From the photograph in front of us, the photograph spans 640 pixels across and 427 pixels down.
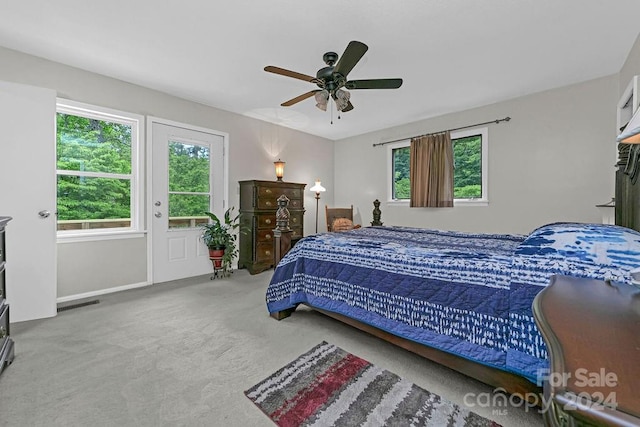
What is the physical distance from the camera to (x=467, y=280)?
154 centimetres

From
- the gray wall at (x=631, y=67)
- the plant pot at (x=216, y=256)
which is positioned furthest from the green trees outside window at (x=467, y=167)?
the plant pot at (x=216, y=256)

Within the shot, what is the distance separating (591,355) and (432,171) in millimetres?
4281

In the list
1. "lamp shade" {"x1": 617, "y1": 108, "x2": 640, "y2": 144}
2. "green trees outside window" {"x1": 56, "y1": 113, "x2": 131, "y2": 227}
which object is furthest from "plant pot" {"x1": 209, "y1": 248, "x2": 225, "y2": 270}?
"lamp shade" {"x1": 617, "y1": 108, "x2": 640, "y2": 144}

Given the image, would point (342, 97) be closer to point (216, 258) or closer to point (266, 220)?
point (266, 220)

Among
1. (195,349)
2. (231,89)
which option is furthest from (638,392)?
(231,89)

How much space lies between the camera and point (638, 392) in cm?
40

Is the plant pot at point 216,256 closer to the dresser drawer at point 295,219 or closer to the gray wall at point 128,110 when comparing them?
the gray wall at point 128,110

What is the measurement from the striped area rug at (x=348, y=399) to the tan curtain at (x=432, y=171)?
3297 millimetres

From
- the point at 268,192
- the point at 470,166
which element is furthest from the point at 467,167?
the point at 268,192

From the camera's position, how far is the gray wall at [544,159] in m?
3.14

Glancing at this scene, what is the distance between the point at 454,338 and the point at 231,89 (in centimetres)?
357

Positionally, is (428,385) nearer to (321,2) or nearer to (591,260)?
(591,260)

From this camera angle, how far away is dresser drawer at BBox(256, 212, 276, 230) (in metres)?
4.27

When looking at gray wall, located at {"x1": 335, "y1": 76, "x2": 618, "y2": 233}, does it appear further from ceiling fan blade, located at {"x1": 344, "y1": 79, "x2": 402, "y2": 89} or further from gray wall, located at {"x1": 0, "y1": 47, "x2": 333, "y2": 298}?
gray wall, located at {"x1": 0, "y1": 47, "x2": 333, "y2": 298}
